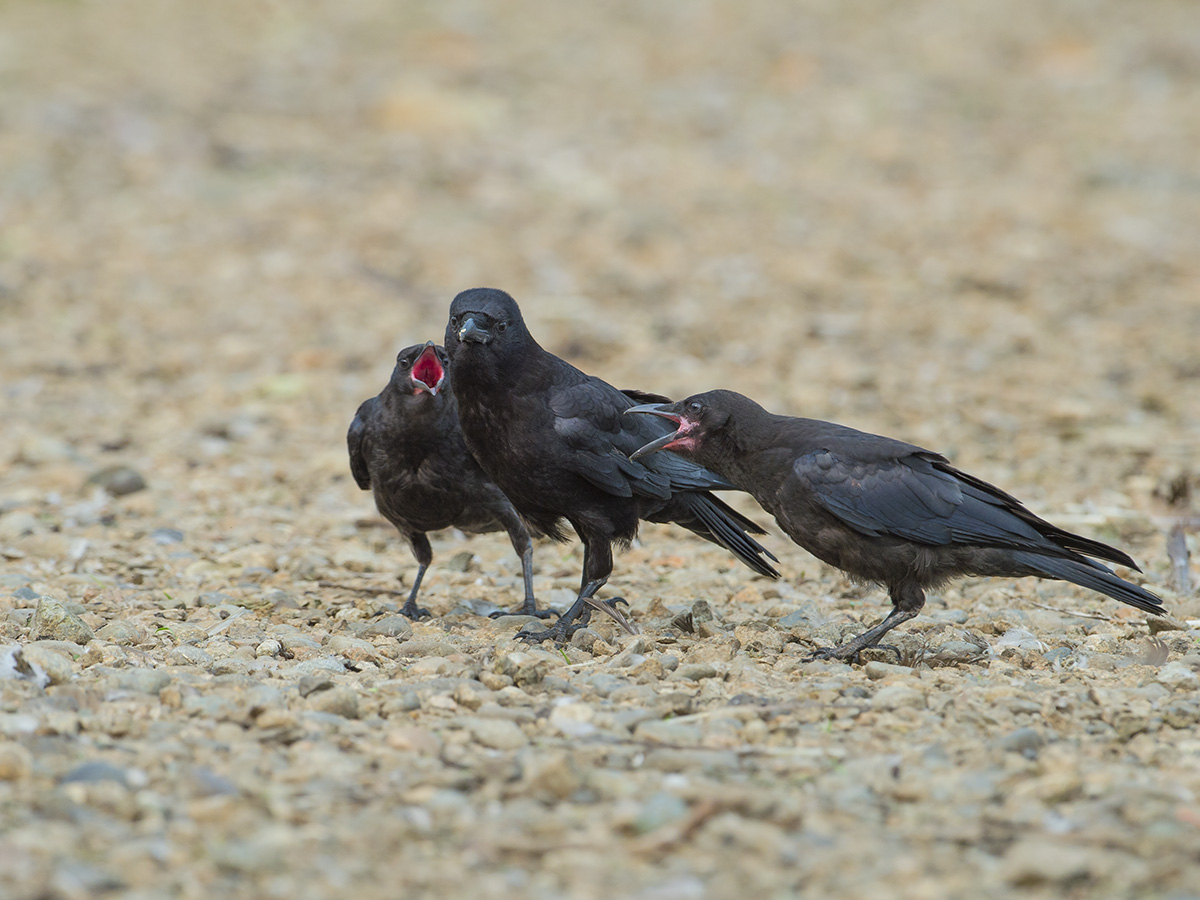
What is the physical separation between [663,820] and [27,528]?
4.45m

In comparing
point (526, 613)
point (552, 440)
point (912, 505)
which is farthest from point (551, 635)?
point (912, 505)

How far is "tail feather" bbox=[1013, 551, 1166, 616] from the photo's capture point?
15.6ft

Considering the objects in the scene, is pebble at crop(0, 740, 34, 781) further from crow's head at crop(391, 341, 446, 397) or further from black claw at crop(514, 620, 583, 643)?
crow's head at crop(391, 341, 446, 397)

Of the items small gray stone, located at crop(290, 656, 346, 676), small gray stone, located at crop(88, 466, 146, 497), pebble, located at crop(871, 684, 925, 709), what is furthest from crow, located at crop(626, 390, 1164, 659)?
small gray stone, located at crop(88, 466, 146, 497)

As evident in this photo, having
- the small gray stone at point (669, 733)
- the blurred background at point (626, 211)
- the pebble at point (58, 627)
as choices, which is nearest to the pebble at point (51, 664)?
the pebble at point (58, 627)

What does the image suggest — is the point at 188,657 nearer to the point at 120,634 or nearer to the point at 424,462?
the point at 120,634

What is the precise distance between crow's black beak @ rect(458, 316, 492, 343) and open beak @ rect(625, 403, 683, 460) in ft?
2.09

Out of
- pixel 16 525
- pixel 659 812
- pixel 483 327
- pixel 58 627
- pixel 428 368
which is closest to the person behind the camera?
pixel 659 812

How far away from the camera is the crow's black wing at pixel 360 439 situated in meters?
5.96

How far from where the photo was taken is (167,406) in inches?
358

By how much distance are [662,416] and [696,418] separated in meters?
0.14

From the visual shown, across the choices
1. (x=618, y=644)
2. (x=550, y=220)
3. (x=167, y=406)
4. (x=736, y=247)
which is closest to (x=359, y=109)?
(x=550, y=220)

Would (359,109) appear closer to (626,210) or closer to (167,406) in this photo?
(626,210)

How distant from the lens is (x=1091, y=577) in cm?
484
